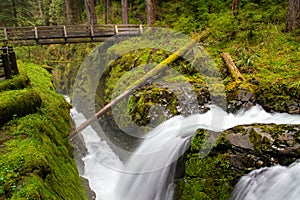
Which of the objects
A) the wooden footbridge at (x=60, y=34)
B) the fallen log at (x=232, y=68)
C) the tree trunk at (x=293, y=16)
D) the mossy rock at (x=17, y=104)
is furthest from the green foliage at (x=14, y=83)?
the tree trunk at (x=293, y=16)

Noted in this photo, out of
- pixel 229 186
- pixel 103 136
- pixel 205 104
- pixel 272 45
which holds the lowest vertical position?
pixel 103 136

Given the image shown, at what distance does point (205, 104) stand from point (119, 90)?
4574 mm

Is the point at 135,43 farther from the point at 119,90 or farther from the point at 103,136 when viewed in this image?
the point at 103,136

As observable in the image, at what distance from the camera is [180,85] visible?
407 inches

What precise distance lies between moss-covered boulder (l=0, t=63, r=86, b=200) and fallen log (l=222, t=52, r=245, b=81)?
22.2 feet

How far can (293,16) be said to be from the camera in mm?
12461

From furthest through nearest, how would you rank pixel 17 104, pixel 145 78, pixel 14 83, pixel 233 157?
pixel 145 78
pixel 14 83
pixel 233 157
pixel 17 104

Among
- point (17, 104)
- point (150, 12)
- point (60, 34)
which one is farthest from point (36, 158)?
point (150, 12)

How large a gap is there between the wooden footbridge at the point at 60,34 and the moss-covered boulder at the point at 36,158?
31.6ft

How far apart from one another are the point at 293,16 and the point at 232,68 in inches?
189

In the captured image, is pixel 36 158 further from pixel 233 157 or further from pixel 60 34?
pixel 60 34

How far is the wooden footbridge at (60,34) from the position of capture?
15.2m

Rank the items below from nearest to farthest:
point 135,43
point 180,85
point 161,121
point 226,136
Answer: point 226,136 < point 161,121 < point 180,85 < point 135,43

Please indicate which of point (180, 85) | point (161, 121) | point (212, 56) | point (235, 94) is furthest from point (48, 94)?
point (212, 56)
